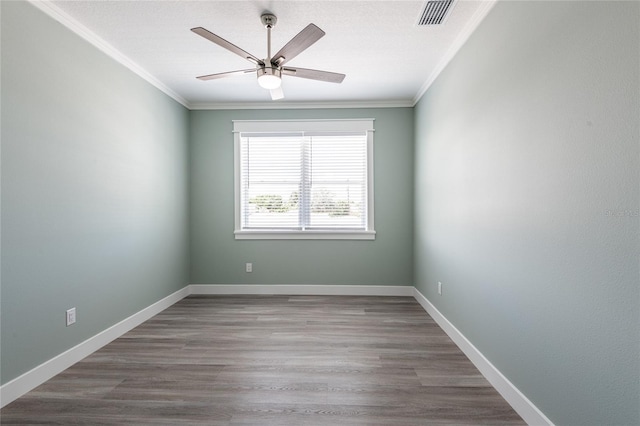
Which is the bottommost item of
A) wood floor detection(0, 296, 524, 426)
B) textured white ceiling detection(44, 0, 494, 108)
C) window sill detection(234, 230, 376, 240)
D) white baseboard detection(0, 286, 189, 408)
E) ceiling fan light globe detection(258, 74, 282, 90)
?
wood floor detection(0, 296, 524, 426)

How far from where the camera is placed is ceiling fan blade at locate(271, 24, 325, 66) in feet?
6.79

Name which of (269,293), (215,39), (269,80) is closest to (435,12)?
(269,80)

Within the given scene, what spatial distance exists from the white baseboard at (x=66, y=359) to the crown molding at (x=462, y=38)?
12.9 feet

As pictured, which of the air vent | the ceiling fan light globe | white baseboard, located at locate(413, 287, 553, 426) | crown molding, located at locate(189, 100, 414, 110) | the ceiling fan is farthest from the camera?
crown molding, located at locate(189, 100, 414, 110)

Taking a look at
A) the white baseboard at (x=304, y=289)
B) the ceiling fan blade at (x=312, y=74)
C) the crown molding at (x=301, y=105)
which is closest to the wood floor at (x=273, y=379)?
the white baseboard at (x=304, y=289)

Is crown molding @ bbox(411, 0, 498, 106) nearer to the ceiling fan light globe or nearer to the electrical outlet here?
the ceiling fan light globe

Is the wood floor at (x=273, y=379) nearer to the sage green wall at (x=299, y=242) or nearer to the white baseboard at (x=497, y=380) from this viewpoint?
the white baseboard at (x=497, y=380)

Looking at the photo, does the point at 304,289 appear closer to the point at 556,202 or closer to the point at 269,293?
the point at 269,293

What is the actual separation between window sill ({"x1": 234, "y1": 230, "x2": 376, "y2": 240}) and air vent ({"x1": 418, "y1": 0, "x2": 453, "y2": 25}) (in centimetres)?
266

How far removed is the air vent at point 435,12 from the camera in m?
2.25

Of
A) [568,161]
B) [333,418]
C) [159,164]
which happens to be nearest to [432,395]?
[333,418]

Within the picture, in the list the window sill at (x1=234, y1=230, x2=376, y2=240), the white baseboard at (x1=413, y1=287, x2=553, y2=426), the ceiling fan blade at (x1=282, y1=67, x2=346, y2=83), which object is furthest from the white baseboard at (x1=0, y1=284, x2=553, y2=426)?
the ceiling fan blade at (x1=282, y1=67, x2=346, y2=83)

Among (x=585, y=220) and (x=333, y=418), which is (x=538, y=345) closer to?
(x=585, y=220)

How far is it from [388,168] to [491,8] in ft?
7.81
